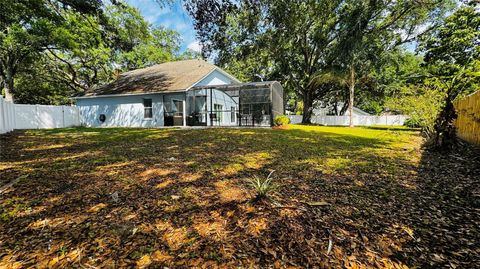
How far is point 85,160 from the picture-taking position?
4.66 metres

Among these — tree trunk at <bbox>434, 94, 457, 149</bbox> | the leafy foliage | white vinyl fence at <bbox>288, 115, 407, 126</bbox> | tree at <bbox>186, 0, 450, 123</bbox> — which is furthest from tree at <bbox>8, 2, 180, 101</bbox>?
white vinyl fence at <bbox>288, 115, 407, 126</bbox>

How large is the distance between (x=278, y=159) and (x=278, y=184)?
1727mm

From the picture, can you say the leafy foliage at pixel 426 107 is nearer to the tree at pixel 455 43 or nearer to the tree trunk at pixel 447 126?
the tree trunk at pixel 447 126

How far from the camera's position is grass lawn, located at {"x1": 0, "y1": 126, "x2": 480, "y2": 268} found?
172 cm

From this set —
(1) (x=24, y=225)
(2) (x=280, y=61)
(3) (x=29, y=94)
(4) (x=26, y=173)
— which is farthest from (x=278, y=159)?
(3) (x=29, y=94)

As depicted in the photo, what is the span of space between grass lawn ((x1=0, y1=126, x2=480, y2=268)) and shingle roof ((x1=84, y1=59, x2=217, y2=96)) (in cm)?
1140

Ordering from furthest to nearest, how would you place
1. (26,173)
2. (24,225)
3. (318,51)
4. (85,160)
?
(318,51), (85,160), (26,173), (24,225)

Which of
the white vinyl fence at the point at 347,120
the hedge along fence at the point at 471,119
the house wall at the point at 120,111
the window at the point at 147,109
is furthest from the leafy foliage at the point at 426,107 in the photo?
the white vinyl fence at the point at 347,120

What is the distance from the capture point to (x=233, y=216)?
2301 mm

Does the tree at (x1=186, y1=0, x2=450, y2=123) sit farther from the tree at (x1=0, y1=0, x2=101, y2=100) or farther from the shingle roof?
the tree at (x1=0, y1=0, x2=101, y2=100)

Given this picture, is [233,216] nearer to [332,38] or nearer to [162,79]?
[162,79]

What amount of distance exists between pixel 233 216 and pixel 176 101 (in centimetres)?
1413

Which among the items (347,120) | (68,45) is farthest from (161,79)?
(347,120)

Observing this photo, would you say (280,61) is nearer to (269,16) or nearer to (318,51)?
(318,51)
